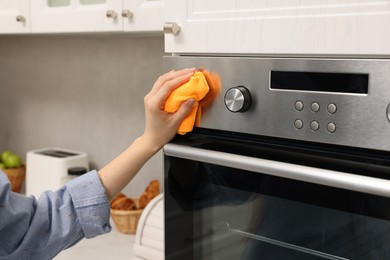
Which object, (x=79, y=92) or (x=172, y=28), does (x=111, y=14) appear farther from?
(x=79, y=92)

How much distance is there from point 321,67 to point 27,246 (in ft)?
1.89

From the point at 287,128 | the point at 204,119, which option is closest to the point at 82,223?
the point at 204,119

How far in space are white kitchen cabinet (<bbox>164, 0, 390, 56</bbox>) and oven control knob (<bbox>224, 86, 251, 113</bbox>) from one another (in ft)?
0.19

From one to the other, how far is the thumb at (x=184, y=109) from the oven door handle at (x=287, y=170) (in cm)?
5

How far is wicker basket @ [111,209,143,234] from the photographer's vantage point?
1.59 m

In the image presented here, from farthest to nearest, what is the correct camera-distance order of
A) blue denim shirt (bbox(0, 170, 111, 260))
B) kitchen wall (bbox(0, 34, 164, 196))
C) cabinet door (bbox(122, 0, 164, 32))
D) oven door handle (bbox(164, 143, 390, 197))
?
kitchen wall (bbox(0, 34, 164, 196)), cabinet door (bbox(122, 0, 164, 32)), blue denim shirt (bbox(0, 170, 111, 260)), oven door handle (bbox(164, 143, 390, 197))

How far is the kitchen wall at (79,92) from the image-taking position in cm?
174

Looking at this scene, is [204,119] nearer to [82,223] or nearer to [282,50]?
[282,50]

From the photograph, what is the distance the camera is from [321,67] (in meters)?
0.72

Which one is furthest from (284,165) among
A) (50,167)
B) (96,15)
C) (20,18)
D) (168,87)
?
(50,167)

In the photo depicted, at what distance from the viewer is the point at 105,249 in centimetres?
151

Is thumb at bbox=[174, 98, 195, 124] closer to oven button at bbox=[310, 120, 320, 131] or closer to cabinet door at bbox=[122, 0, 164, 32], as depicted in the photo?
oven button at bbox=[310, 120, 320, 131]

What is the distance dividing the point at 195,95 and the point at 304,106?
0.17 m

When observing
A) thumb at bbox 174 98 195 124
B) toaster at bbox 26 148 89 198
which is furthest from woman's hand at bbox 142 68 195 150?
toaster at bbox 26 148 89 198
